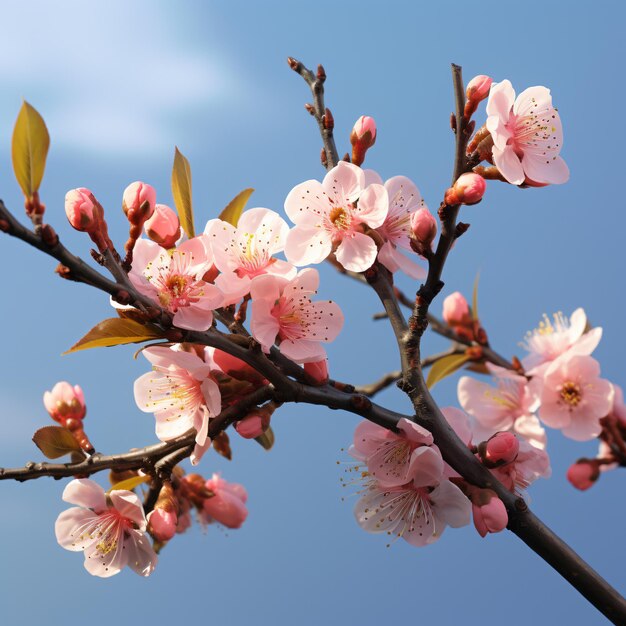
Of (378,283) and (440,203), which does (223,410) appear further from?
(440,203)

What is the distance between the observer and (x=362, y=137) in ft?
5.88

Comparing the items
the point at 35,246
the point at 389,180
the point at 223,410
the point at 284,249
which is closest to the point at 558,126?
the point at 389,180

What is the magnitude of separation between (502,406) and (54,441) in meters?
1.41

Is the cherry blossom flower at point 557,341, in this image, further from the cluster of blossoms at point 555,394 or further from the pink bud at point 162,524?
the pink bud at point 162,524

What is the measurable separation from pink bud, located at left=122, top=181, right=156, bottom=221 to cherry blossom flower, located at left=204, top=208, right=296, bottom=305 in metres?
0.13

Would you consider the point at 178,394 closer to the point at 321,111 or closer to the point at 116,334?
the point at 116,334

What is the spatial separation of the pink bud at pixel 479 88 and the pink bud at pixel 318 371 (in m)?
0.65

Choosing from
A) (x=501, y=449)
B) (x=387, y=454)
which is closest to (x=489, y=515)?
(x=501, y=449)

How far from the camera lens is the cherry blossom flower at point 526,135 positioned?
155 cm

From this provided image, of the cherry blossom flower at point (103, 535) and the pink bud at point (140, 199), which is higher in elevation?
the pink bud at point (140, 199)

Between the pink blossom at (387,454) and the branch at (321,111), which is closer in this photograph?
the pink blossom at (387,454)

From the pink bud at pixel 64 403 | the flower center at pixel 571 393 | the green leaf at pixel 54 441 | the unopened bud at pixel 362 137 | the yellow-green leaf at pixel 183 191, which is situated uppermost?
the unopened bud at pixel 362 137

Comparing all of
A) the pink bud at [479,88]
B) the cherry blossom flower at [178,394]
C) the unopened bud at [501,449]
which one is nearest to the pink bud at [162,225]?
the cherry blossom flower at [178,394]

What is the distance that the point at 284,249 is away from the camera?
5.36 feet
